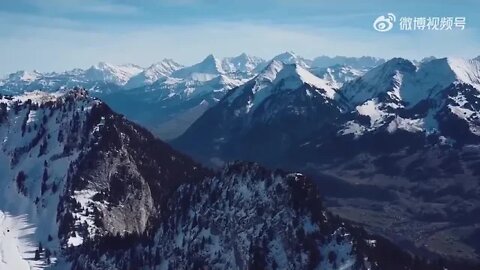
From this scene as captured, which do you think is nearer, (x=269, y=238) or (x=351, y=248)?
(x=351, y=248)

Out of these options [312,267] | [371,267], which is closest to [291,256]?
[312,267]

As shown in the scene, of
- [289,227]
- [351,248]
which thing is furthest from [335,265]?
[289,227]

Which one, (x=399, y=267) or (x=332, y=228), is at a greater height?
(x=332, y=228)

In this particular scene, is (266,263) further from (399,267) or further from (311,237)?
(399,267)

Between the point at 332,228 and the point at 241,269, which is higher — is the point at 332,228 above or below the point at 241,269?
above

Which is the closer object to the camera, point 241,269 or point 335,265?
point 335,265

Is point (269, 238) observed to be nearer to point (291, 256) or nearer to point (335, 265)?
point (291, 256)

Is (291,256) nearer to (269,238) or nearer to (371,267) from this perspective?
(269,238)

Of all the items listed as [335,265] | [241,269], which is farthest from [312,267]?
[241,269]
